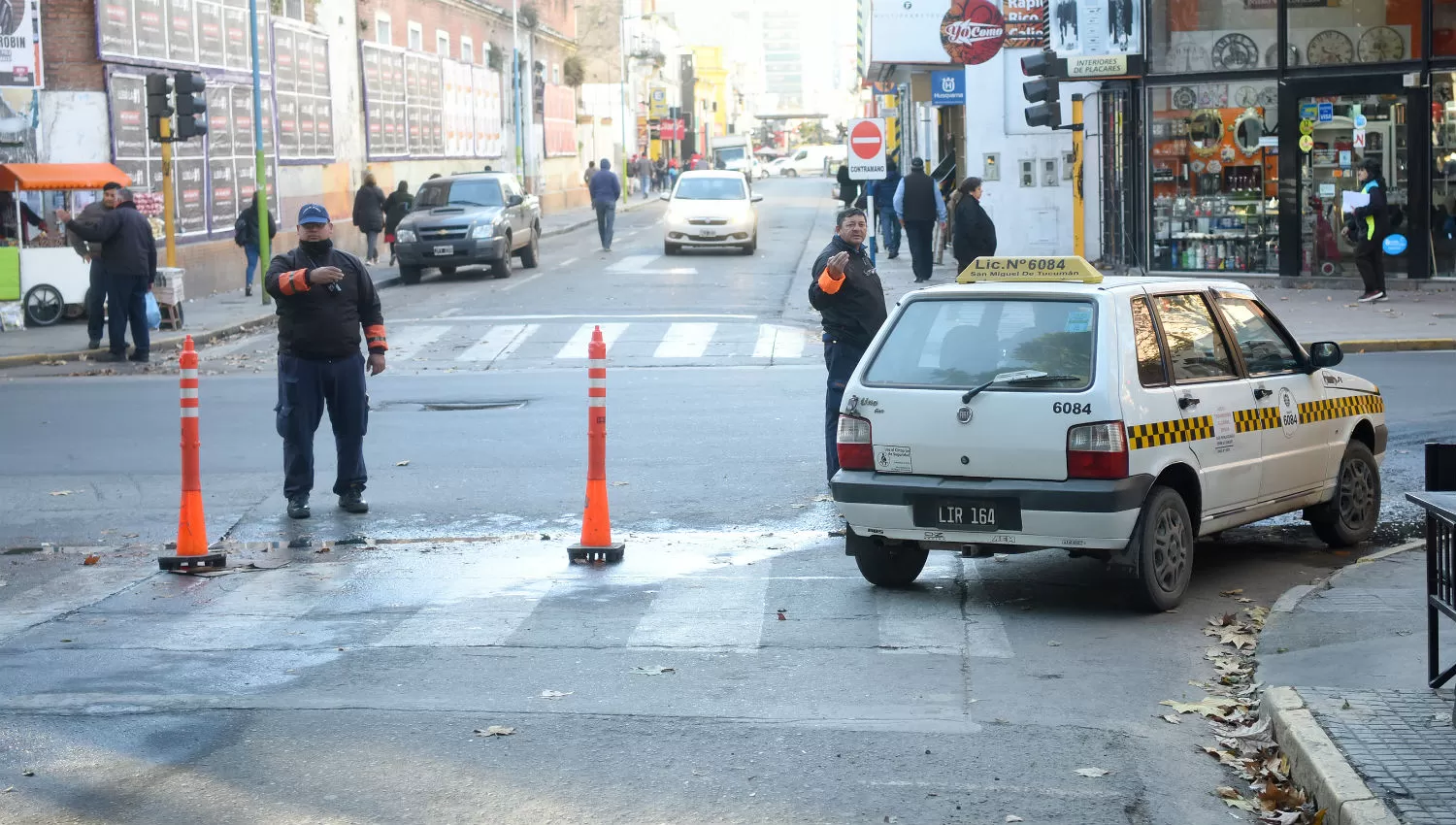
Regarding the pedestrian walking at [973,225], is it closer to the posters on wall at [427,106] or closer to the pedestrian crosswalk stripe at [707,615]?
the pedestrian crosswalk stripe at [707,615]

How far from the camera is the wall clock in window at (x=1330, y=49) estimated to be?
24391 mm

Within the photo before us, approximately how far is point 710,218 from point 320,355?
2396cm

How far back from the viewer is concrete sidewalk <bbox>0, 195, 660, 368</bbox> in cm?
1997

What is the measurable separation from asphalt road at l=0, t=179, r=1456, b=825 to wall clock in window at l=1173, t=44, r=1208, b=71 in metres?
12.2

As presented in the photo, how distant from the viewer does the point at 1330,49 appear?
2448cm

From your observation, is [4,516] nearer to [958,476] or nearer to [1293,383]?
[958,476]

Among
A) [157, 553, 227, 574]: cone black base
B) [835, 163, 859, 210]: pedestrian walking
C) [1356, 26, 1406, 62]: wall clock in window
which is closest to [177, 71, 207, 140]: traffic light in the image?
[157, 553, 227, 574]: cone black base

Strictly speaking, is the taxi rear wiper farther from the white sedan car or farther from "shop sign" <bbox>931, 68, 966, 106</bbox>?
the white sedan car

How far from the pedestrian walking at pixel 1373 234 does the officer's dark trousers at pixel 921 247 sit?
238 inches

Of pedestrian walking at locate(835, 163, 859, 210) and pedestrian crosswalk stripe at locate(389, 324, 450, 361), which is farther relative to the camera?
pedestrian walking at locate(835, 163, 859, 210)

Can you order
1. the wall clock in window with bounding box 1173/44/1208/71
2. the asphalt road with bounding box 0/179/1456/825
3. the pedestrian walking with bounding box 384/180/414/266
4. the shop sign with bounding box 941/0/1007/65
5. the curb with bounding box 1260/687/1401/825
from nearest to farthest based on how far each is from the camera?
the curb with bounding box 1260/687/1401/825 → the asphalt road with bounding box 0/179/1456/825 → the wall clock in window with bounding box 1173/44/1208/71 → the shop sign with bounding box 941/0/1007/65 → the pedestrian walking with bounding box 384/180/414/266

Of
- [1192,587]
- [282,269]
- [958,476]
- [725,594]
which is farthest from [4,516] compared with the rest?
[1192,587]

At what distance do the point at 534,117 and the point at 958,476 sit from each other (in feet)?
182

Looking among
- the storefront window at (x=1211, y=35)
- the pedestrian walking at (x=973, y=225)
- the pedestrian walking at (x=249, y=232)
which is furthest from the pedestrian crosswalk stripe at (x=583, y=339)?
the storefront window at (x=1211, y=35)
